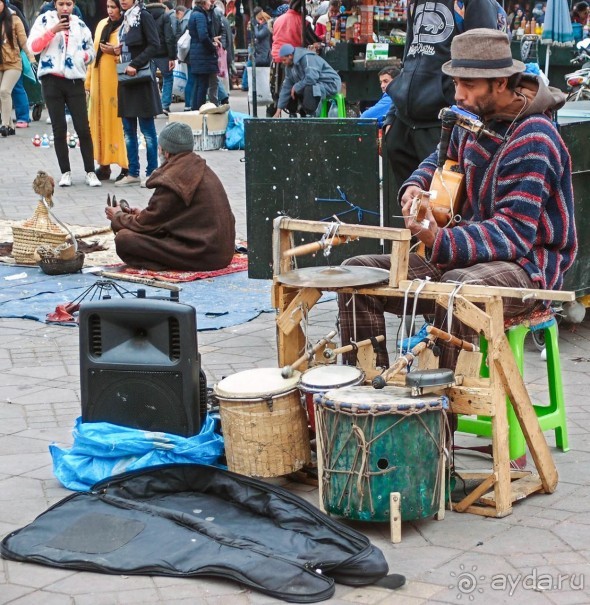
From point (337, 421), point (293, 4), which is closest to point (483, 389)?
point (337, 421)

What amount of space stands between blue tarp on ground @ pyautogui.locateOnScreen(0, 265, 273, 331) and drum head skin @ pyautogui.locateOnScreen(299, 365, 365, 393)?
248 cm

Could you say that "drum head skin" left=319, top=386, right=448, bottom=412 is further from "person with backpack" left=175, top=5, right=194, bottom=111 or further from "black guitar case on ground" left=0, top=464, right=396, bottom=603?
"person with backpack" left=175, top=5, right=194, bottom=111

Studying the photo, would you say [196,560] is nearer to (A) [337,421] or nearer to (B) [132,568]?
(B) [132,568]

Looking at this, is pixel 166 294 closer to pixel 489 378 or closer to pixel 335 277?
pixel 335 277

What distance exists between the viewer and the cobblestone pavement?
10.7ft

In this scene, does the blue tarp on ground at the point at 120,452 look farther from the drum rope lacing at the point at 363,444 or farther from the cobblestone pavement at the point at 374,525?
the drum rope lacing at the point at 363,444

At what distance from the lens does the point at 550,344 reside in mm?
4441

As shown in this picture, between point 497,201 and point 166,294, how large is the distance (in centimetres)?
331

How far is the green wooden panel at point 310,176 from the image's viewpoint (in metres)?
6.29

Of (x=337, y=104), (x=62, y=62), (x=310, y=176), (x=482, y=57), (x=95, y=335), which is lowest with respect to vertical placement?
(x=95, y=335)

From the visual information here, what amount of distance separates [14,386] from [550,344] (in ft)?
8.07

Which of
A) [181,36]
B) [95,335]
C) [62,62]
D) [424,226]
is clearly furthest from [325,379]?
[181,36]

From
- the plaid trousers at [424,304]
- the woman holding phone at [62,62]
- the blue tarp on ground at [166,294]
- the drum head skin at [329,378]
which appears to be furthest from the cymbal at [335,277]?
the woman holding phone at [62,62]

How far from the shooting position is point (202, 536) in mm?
3562
